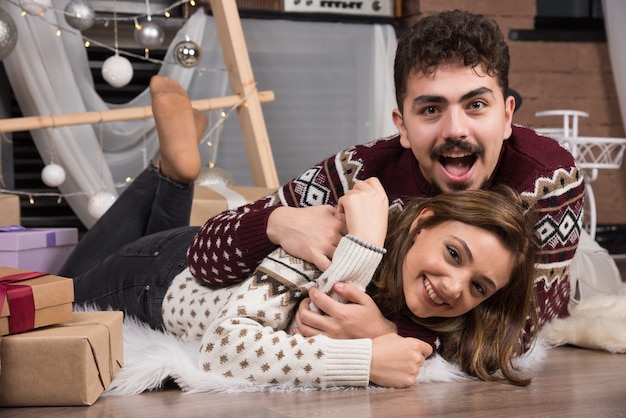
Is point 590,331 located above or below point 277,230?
below

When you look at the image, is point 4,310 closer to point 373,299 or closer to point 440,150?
point 373,299

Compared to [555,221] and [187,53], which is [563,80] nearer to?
[187,53]

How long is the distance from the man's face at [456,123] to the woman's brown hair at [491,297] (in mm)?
56

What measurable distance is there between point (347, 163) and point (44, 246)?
3.38 ft

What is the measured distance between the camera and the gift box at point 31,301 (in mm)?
1183

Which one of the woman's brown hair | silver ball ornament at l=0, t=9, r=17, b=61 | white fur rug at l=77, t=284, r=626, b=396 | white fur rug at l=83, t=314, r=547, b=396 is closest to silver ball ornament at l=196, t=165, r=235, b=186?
silver ball ornament at l=0, t=9, r=17, b=61

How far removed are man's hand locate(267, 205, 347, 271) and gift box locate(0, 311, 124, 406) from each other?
0.32 m

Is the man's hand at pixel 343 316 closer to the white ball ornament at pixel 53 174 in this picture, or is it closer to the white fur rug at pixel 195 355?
the white fur rug at pixel 195 355

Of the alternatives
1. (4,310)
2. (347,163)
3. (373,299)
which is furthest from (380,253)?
(4,310)

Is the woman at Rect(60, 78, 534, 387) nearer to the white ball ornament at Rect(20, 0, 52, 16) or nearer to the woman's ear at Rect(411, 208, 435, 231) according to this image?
the woman's ear at Rect(411, 208, 435, 231)

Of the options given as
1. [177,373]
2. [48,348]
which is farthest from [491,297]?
[48,348]

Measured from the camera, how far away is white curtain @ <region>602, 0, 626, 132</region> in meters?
4.02

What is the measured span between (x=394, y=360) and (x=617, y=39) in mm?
3216

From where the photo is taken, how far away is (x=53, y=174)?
287cm
